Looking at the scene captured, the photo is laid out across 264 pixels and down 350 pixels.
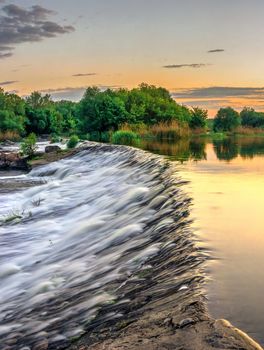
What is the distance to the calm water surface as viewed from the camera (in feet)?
15.3

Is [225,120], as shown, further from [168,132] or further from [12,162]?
[12,162]

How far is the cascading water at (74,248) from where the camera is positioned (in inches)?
211

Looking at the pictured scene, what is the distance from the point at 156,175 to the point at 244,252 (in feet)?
26.3

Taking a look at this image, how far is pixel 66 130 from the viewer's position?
292ft

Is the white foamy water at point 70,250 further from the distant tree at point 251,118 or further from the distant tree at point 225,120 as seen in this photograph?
the distant tree at point 251,118

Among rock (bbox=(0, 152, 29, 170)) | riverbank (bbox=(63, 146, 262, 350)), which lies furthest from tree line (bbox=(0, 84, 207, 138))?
riverbank (bbox=(63, 146, 262, 350))

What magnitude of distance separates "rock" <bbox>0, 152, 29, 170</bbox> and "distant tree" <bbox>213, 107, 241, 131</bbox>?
51.6m

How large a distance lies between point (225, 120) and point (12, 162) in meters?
55.0

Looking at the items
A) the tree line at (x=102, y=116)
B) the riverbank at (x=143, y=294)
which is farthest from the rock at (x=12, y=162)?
the tree line at (x=102, y=116)

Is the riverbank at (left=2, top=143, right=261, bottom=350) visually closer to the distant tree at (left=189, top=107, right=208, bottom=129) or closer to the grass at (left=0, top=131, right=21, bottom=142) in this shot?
the grass at (left=0, top=131, right=21, bottom=142)

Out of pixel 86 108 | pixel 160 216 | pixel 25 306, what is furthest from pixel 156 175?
pixel 86 108

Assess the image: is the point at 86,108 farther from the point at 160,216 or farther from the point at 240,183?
the point at 160,216

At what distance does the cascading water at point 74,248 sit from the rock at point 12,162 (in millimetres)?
10177

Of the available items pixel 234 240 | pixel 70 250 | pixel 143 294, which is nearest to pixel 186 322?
pixel 143 294
